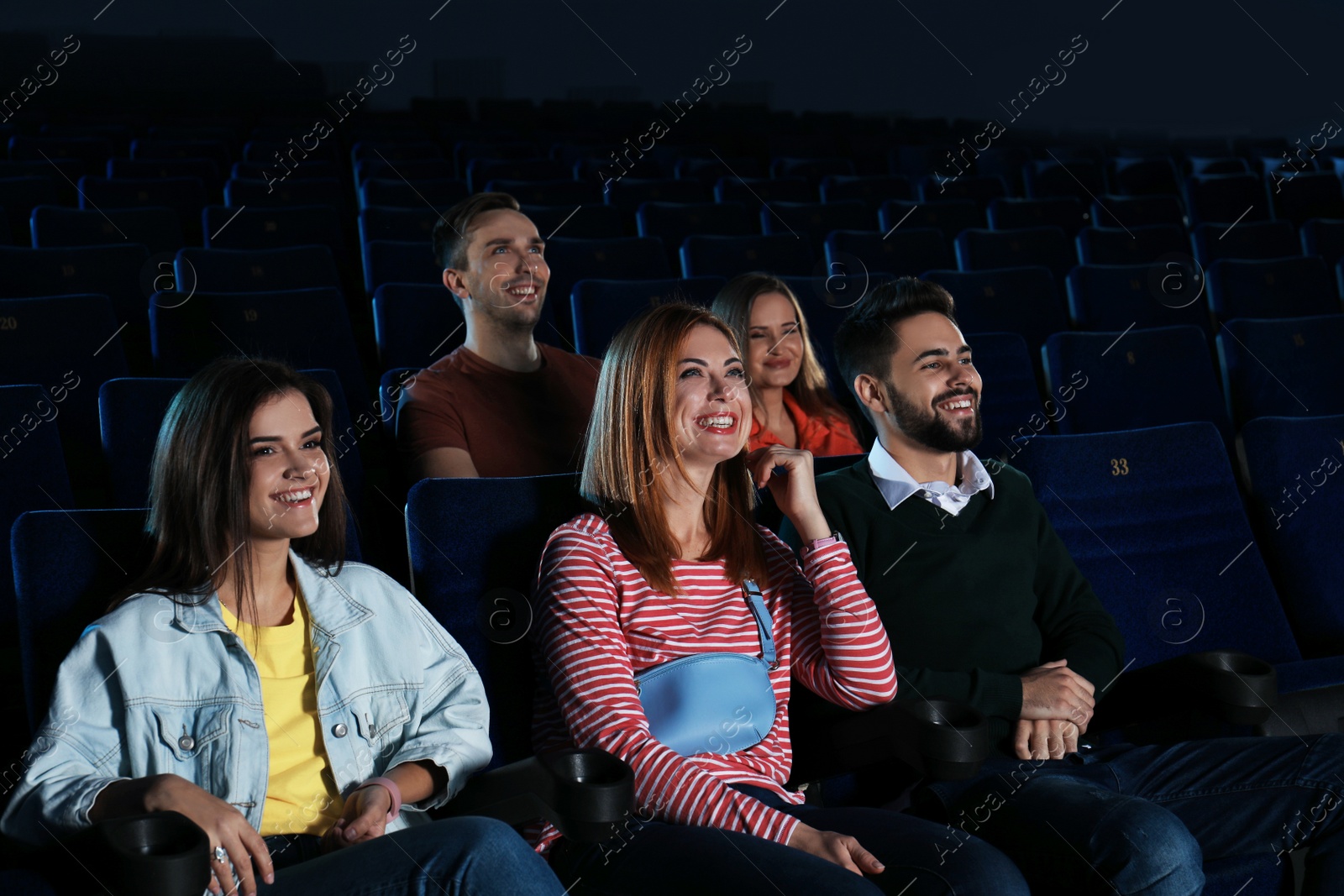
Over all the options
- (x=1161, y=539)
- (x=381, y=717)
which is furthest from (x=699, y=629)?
(x=1161, y=539)

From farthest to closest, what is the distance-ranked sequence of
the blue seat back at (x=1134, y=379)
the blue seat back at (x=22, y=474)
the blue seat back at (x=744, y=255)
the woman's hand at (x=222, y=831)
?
the blue seat back at (x=744, y=255), the blue seat back at (x=1134, y=379), the blue seat back at (x=22, y=474), the woman's hand at (x=222, y=831)

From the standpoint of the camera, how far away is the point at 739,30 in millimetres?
4398

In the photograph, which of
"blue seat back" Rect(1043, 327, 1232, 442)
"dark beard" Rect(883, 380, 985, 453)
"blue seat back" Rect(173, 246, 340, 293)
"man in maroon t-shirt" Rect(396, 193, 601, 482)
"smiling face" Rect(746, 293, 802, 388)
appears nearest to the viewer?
"dark beard" Rect(883, 380, 985, 453)

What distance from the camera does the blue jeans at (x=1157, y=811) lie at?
77 centimetres

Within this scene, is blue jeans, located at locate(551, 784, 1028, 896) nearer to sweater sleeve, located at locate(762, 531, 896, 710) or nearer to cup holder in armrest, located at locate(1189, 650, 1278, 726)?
sweater sleeve, located at locate(762, 531, 896, 710)

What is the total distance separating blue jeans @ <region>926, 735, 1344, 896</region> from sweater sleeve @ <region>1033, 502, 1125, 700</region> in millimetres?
76

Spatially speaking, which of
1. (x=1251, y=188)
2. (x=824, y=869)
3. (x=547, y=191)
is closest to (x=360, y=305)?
(x=547, y=191)

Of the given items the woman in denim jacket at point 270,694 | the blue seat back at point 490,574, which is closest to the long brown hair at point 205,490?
the woman in denim jacket at point 270,694

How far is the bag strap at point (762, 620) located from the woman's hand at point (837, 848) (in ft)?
0.52

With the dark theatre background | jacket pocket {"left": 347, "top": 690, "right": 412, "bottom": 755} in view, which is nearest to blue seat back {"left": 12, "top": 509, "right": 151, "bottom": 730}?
the dark theatre background

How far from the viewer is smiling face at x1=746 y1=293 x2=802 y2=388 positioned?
1389mm

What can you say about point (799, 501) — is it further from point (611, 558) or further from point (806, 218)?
point (806, 218)

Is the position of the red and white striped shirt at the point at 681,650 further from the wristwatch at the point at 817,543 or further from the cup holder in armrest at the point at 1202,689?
the cup holder in armrest at the point at 1202,689

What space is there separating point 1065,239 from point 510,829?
199 centimetres
